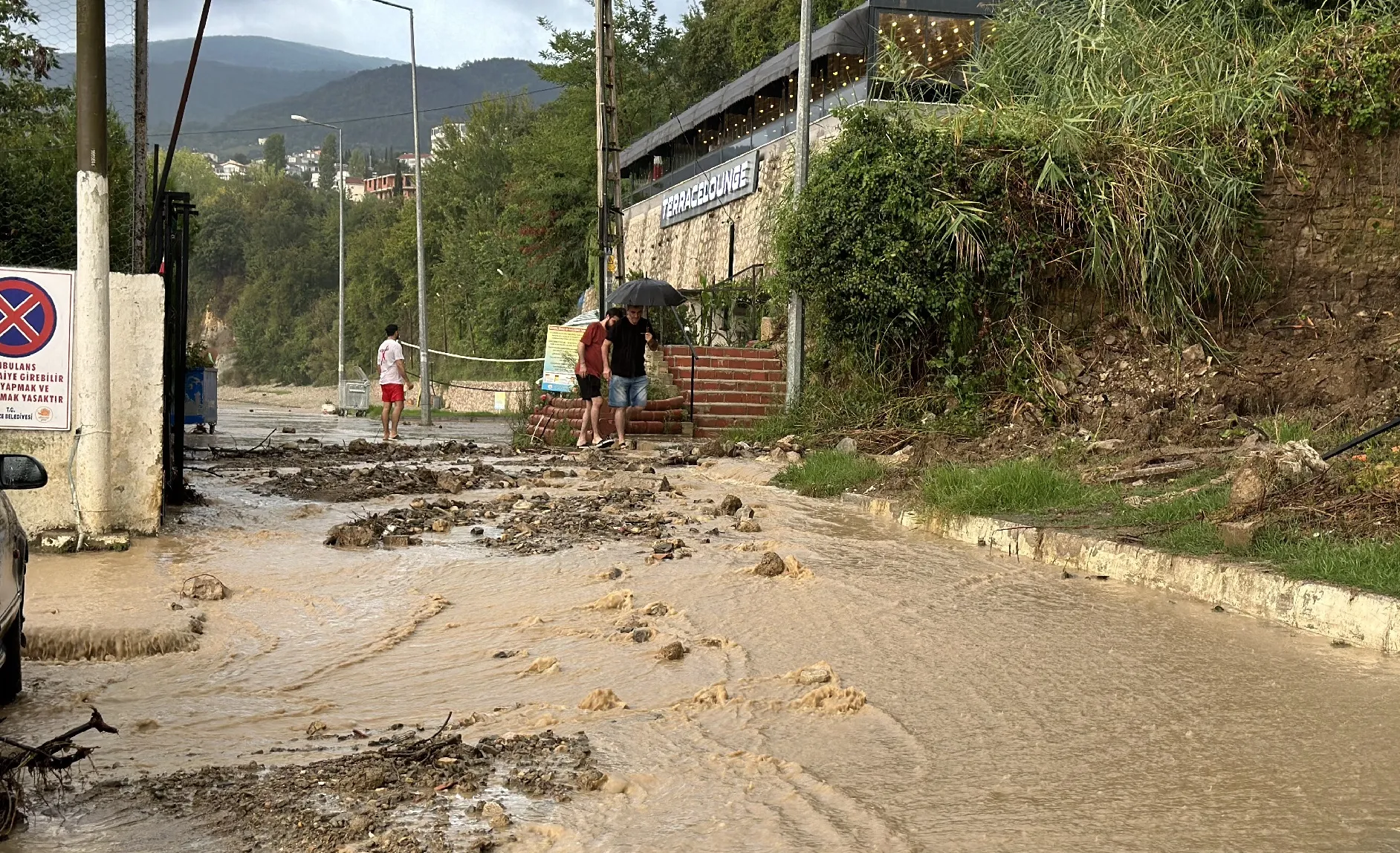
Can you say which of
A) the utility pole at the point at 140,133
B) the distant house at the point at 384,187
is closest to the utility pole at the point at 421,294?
the utility pole at the point at 140,133

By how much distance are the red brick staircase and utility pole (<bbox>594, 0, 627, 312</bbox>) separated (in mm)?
2062

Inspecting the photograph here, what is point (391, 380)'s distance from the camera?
20.3 metres

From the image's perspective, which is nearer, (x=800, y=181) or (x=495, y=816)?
(x=495, y=816)

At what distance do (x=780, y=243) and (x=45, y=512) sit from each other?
1141 centimetres

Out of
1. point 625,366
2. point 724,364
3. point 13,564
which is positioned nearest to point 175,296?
point 13,564

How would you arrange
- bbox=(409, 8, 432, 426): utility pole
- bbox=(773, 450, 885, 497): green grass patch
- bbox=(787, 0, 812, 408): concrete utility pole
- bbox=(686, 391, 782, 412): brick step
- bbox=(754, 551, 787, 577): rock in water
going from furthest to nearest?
1. bbox=(409, 8, 432, 426): utility pole
2. bbox=(686, 391, 782, 412): brick step
3. bbox=(787, 0, 812, 408): concrete utility pole
4. bbox=(773, 450, 885, 497): green grass patch
5. bbox=(754, 551, 787, 577): rock in water

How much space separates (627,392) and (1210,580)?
1132cm

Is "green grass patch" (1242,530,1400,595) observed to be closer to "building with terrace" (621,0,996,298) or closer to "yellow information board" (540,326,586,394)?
"building with terrace" (621,0,996,298)

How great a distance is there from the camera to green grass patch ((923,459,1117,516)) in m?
9.62

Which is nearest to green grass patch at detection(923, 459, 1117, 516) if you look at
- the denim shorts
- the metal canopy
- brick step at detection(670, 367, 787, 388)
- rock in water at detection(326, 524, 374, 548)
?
rock in water at detection(326, 524, 374, 548)

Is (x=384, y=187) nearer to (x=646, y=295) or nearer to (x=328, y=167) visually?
(x=328, y=167)

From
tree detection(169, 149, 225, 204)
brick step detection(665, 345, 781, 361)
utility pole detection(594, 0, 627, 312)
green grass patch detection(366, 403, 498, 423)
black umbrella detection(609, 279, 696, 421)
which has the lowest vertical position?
green grass patch detection(366, 403, 498, 423)

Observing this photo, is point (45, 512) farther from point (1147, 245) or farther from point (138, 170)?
point (1147, 245)

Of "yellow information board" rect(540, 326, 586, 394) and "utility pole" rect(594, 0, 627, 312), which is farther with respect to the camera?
"utility pole" rect(594, 0, 627, 312)
